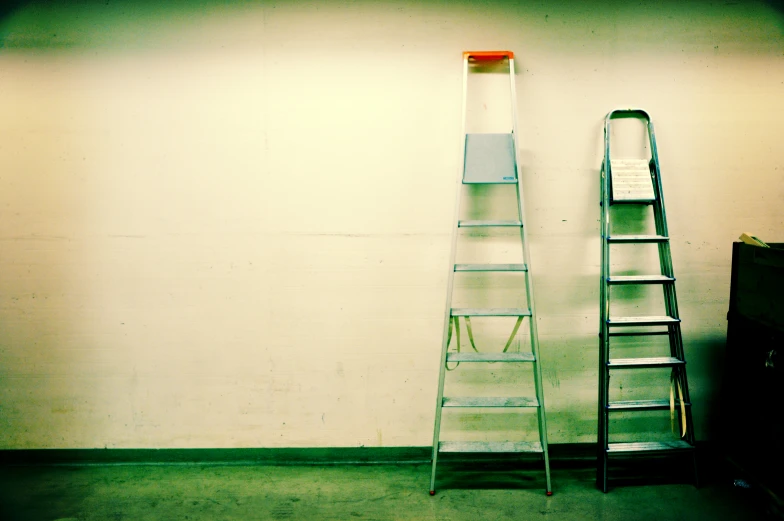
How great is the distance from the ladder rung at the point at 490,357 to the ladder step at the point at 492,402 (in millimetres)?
236

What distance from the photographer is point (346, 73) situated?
296 centimetres

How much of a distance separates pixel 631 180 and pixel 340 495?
2.35m

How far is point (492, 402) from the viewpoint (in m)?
2.84

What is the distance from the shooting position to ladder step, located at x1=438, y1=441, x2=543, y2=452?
2797 mm

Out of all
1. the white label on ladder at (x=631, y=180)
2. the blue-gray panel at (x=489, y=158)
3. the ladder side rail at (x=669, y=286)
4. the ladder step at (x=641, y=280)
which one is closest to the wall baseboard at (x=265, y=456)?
the ladder side rail at (x=669, y=286)

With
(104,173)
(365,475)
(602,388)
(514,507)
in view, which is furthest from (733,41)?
(104,173)

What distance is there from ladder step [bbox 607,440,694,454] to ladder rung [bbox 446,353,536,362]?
0.68m

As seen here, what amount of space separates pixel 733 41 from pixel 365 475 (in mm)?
3256

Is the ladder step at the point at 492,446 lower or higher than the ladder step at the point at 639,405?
lower

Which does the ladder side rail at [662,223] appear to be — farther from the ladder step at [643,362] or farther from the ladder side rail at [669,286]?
the ladder step at [643,362]

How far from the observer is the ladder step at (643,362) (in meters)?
2.83

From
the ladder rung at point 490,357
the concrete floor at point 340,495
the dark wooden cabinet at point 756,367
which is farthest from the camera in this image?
the ladder rung at point 490,357

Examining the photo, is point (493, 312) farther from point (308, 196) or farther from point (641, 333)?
point (308, 196)

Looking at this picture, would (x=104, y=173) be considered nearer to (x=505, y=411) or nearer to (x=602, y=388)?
(x=505, y=411)
